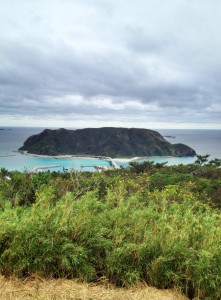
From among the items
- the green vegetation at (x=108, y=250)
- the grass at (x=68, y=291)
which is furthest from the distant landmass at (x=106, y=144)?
the grass at (x=68, y=291)

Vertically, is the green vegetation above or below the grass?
above

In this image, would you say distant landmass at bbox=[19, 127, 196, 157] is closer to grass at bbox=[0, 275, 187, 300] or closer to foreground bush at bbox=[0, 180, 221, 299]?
foreground bush at bbox=[0, 180, 221, 299]

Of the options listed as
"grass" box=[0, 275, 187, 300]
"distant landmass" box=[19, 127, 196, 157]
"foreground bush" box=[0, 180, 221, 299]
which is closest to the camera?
"grass" box=[0, 275, 187, 300]

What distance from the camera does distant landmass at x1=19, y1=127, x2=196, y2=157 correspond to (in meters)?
105

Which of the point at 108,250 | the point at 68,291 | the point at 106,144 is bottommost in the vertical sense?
the point at 68,291

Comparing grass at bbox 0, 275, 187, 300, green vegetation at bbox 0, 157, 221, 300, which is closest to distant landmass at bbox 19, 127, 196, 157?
green vegetation at bbox 0, 157, 221, 300

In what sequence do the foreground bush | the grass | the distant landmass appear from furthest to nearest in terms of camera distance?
the distant landmass → the foreground bush → the grass

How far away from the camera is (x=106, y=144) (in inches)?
4365

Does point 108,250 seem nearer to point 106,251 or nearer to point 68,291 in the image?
point 106,251

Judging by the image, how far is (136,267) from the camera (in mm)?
4199

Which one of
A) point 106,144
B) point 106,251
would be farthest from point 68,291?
point 106,144

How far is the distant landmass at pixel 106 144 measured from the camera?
105m

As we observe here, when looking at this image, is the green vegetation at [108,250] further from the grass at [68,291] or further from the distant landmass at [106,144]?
the distant landmass at [106,144]

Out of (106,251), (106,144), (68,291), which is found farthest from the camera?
(106,144)
